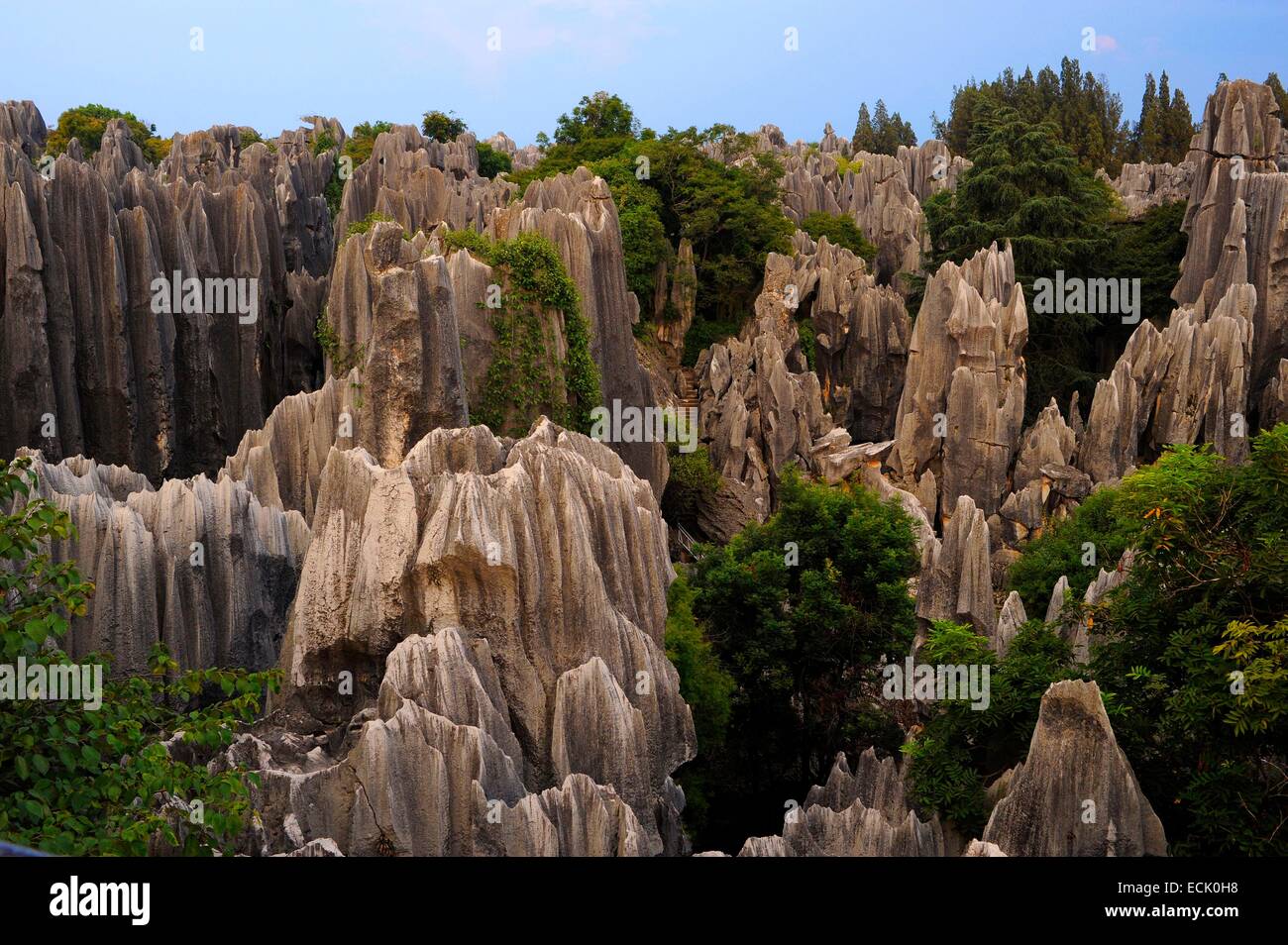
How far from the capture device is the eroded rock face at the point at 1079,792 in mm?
13523

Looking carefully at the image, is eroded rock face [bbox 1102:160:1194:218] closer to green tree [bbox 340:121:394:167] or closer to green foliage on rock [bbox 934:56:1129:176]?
green foliage on rock [bbox 934:56:1129:176]

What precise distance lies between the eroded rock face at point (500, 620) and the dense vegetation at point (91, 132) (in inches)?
2149

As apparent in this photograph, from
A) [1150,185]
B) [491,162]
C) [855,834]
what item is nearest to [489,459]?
[855,834]

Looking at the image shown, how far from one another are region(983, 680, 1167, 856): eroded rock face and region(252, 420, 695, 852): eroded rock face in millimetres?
4111

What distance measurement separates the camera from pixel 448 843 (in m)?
13.8

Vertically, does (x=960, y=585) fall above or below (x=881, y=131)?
below

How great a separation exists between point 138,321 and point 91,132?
38.8 metres

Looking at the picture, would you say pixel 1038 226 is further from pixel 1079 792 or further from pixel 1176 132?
pixel 1176 132

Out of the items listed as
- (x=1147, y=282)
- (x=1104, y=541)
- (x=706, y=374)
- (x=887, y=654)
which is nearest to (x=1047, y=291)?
(x=1147, y=282)

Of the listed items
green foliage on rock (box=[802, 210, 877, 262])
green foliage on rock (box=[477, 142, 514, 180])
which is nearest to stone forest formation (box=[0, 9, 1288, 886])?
green foliage on rock (box=[802, 210, 877, 262])

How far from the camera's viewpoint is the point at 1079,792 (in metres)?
13.6

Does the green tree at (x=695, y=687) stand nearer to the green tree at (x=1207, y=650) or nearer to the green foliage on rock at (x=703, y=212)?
the green tree at (x=1207, y=650)

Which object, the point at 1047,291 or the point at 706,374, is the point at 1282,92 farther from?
the point at 706,374
